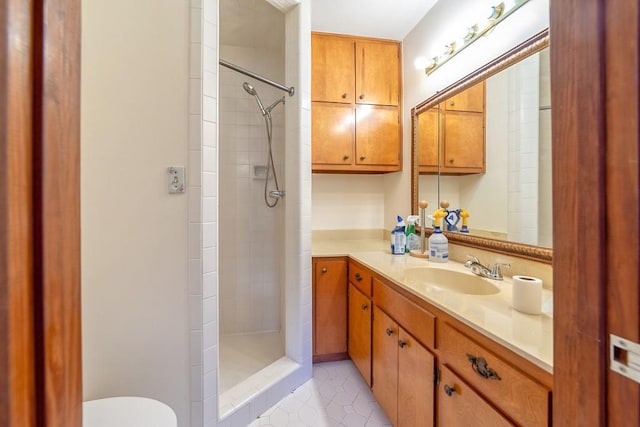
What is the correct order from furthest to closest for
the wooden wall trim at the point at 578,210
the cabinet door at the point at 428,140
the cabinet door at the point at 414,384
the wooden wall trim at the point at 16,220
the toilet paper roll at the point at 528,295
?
the cabinet door at the point at 428,140 < the cabinet door at the point at 414,384 < the toilet paper roll at the point at 528,295 < the wooden wall trim at the point at 578,210 < the wooden wall trim at the point at 16,220

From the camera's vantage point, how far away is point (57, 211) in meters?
0.35

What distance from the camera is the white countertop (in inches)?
29.0

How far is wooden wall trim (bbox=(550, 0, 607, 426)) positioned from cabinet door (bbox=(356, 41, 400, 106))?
6.58 ft

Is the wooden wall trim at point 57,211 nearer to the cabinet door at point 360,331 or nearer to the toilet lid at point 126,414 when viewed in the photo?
the toilet lid at point 126,414

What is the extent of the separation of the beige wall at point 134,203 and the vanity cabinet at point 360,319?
989 mm

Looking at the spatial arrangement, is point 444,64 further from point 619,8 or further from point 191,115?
point 619,8

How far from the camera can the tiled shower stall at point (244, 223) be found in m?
1.31

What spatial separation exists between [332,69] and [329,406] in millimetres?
2344

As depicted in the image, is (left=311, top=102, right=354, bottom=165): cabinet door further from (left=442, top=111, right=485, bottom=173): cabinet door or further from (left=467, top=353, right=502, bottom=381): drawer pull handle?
(left=467, top=353, right=502, bottom=381): drawer pull handle

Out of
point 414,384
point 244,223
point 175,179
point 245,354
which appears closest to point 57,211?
point 175,179

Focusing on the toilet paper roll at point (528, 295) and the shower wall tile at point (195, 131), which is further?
the shower wall tile at point (195, 131)

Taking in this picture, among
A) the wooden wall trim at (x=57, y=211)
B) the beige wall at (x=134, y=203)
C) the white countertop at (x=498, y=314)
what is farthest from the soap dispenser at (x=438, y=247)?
the wooden wall trim at (x=57, y=211)

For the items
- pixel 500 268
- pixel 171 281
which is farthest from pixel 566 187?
pixel 171 281

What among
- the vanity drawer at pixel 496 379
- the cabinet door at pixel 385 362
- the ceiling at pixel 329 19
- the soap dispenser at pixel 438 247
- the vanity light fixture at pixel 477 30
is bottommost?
the cabinet door at pixel 385 362
